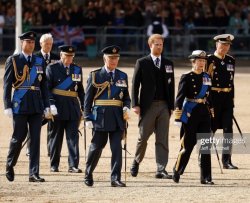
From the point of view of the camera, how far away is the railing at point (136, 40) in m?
37.4

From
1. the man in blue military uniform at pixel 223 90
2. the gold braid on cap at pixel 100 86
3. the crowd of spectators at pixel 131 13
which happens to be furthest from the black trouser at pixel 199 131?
the crowd of spectators at pixel 131 13

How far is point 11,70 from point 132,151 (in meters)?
3.93

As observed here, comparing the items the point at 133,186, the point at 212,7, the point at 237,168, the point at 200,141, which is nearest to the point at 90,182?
the point at 133,186

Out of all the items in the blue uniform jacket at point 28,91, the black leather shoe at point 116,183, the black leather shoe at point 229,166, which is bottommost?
Answer: the black leather shoe at point 229,166

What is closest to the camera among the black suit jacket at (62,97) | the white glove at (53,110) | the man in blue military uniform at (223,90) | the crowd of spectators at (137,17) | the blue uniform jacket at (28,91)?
the blue uniform jacket at (28,91)

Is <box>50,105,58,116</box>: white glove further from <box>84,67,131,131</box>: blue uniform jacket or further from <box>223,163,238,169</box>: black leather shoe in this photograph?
<box>223,163,238,169</box>: black leather shoe

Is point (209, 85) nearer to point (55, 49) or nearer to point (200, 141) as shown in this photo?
point (200, 141)

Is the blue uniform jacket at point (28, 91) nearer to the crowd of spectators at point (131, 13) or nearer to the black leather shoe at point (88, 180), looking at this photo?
the black leather shoe at point (88, 180)

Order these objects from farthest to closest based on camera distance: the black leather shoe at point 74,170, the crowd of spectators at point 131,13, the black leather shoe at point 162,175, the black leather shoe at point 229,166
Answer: the crowd of spectators at point 131,13 → the black leather shoe at point 229,166 → the black leather shoe at point 74,170 → the black leather shoe at point 162,175

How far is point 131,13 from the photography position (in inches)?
1519

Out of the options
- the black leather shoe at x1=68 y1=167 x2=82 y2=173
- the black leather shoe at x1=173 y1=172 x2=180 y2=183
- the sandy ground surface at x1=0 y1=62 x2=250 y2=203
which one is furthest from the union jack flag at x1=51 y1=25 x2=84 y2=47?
the black leather shoe at x1=173 y1=172 x2=180 y2=183

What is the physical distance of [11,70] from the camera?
16.0m

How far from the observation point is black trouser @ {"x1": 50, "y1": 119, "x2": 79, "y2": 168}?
17234 mm

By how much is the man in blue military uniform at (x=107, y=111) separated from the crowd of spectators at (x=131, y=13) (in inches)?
851
